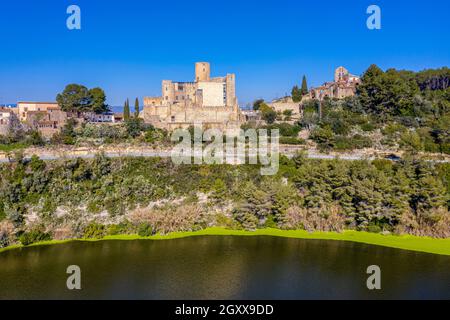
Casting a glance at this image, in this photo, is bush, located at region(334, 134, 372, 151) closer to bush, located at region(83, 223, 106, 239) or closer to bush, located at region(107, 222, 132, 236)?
bush, located at region(107, 222, 132, 236)

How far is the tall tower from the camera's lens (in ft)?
162

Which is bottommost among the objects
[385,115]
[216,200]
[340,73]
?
[216,200]

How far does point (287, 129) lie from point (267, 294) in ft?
Answer: 83.0

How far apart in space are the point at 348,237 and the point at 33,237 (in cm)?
1591

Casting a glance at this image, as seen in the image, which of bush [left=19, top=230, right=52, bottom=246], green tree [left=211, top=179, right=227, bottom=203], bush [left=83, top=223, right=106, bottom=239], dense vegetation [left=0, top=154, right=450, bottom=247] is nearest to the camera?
bush [left=19, top=230, right=52, bottom=246]

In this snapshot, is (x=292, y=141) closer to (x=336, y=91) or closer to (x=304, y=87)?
(x=336, y=91)

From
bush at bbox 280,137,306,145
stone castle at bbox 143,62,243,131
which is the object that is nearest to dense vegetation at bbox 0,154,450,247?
bush at bbox 280,137,306,145

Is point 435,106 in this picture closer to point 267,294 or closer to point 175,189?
point 175,189

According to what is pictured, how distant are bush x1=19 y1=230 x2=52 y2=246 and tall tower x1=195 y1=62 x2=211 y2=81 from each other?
3171 cm

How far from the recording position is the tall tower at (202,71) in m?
49.3

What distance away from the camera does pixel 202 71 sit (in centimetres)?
4938

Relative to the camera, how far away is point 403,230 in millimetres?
21797

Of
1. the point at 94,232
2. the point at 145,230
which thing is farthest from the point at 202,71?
the point at 94,232
